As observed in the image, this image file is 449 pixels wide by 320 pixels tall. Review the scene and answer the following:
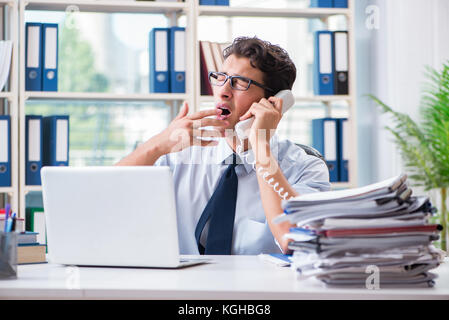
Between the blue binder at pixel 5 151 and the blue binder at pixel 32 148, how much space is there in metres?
0.08

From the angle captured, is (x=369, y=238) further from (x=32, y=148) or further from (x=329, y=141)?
(x=32, y=148)

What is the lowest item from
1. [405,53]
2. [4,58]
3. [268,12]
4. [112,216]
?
[112,216]

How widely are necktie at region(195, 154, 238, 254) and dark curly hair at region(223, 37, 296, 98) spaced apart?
0.38m

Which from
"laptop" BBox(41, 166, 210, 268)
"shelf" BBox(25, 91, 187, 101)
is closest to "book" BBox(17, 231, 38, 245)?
"laptop" BBox(41, 166, 210, 268)

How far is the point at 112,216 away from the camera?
3.78 ft

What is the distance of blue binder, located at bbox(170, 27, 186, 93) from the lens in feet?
9.58

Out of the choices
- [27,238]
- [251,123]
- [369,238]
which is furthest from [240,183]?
[369,238]

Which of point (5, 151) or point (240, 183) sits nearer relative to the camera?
point (240, 183)

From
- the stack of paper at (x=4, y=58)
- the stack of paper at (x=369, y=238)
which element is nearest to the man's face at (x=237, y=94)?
the stack of paper at (x=369, y=238)

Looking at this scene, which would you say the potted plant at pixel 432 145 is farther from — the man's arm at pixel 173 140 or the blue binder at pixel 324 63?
the man's arm at pixel 173 140

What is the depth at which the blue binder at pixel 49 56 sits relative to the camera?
2822 millimetres

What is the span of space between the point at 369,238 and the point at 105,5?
227 cm

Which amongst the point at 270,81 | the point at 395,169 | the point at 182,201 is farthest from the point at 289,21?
the point at 182,201

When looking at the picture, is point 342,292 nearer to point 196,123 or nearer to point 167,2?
point 196,123
